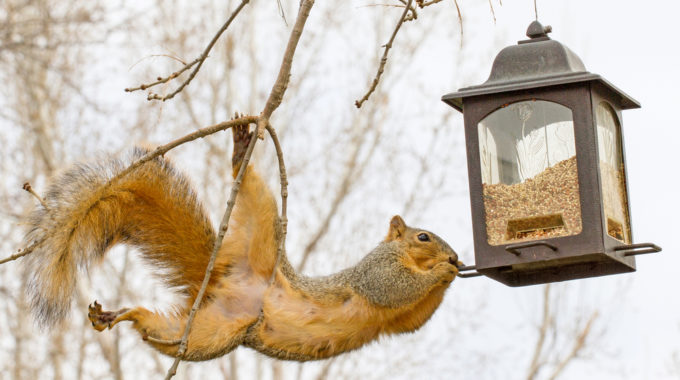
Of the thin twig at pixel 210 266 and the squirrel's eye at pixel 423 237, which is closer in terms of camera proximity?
the thin twig at pixel 210 266

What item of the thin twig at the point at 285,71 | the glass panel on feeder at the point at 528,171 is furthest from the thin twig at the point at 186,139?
the glass panel on feeder at the point at 528,171

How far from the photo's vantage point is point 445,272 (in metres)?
4.11

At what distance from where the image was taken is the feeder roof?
3.41 m

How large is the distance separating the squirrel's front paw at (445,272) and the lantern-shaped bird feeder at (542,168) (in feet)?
1.63

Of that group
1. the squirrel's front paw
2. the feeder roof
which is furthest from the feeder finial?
the squirrel's front paw

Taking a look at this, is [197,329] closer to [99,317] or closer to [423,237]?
[99,317]

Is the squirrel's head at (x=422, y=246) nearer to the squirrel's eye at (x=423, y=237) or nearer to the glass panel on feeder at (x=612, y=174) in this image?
the squirrel's eye at (x=423, y=237)

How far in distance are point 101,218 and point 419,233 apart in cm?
120

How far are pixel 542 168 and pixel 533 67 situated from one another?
0.30 metres

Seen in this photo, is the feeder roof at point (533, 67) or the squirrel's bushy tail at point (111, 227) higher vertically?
the feeder roof at point (533, 67)

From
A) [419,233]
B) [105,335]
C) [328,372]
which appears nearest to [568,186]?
[419,233]

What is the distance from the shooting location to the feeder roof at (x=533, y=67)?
341 centimetres

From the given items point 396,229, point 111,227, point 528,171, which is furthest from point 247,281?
point 528,171

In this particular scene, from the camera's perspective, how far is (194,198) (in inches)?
169
